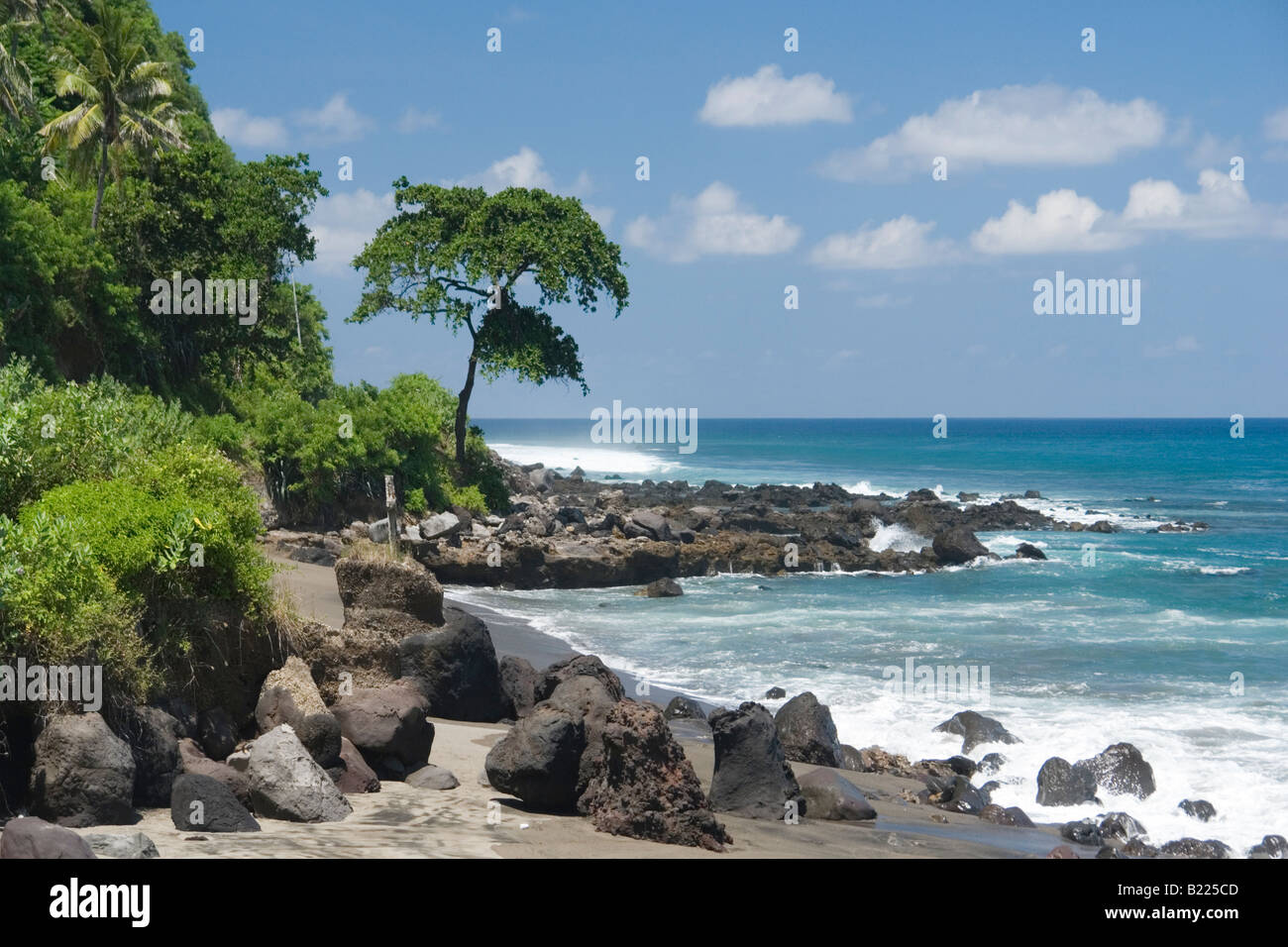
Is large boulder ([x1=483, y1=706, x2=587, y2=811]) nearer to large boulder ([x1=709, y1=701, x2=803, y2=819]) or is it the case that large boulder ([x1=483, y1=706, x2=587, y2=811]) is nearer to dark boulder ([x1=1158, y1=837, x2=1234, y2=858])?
large boulder ([x1=709, y1=701, x2=803, y2=819])

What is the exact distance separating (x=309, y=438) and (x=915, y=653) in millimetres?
17199

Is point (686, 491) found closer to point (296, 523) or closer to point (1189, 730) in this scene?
point (296, 523)

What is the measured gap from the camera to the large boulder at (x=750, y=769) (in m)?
12.1

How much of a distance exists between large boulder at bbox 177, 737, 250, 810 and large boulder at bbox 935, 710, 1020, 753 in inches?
381

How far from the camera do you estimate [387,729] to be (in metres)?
11.7

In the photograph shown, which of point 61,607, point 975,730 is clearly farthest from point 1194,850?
point 61,607

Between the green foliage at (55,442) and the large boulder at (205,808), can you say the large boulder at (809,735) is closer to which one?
the large boulder at (205,808)

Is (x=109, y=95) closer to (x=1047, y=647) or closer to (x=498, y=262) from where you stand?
(x=498, y=262)

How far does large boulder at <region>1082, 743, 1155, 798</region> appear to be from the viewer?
14180mm

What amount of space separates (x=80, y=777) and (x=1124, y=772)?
1162cm

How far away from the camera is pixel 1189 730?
1662cm

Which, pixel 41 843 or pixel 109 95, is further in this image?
pixel 109 95

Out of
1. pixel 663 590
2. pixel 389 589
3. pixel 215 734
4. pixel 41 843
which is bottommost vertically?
pixel 663 590

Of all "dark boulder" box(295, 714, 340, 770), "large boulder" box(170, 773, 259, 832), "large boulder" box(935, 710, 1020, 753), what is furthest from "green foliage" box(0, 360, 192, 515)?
"large boulder" box(935, 710, 1020, 753)
